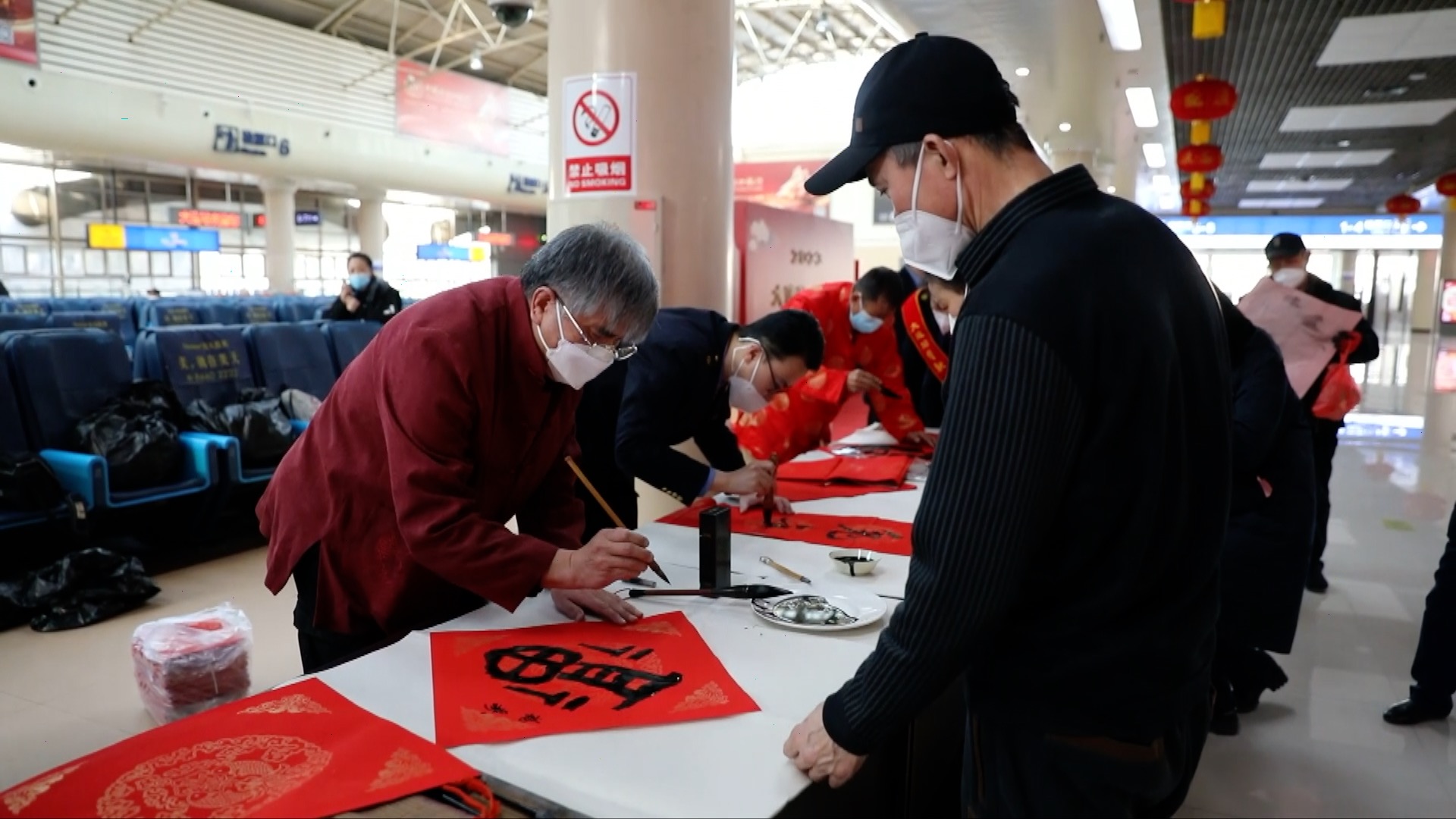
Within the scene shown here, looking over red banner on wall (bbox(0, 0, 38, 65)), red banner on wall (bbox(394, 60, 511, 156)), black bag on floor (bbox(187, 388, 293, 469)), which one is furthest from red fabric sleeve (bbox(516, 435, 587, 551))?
red banner on wall (bbox(394, 60, 511, 156))

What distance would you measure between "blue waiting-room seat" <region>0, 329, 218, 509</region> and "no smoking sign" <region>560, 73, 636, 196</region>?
215cm

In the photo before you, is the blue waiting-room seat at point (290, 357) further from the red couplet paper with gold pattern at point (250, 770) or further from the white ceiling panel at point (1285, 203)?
the white ceiling panel at point (1285, 203)

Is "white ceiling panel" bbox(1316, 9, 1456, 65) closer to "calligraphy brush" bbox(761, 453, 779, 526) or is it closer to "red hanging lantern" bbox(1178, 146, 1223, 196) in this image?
"red hanging lantern" bbox(1178, 146, 1223, 196)

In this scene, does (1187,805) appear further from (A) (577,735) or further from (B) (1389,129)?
(B) (1389,129)

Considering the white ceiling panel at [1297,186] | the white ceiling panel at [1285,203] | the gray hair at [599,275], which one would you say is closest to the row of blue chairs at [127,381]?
the gray hair at [599,275]

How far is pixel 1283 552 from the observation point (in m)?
2.62

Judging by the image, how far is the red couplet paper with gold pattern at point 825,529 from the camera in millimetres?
2166

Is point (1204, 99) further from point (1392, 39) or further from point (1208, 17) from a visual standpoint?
point (1392, 39)

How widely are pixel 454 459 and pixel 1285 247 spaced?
3.87 meters

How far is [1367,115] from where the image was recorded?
11.1m

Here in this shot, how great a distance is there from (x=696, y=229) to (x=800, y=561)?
187 cm

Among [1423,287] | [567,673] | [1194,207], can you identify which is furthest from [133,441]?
[1423,287]

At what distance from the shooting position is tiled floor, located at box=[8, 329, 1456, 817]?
2422 millimetres

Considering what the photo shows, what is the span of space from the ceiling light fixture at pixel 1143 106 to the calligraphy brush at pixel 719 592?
8336mm
